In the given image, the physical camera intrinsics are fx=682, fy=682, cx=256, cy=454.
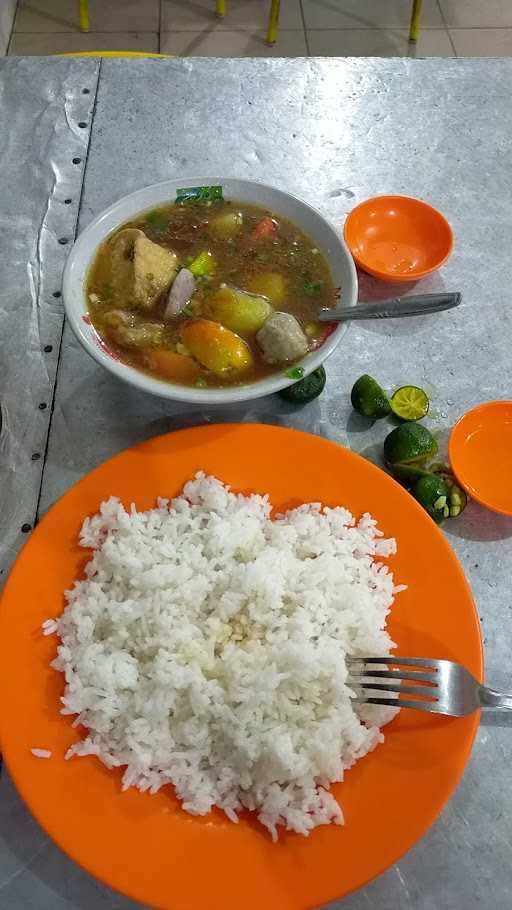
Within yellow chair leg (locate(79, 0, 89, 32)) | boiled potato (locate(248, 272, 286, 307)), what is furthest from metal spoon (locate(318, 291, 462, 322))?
yellow chair leg (locate(79, 0, 89, 32))

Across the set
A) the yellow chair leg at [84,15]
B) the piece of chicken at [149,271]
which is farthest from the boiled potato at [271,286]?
the yellow chair leg at [84,15]

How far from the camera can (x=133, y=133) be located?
274cm

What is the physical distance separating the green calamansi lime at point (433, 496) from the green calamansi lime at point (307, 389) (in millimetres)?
404

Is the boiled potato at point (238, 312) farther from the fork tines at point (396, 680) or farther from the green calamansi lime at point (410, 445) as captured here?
the fork tines at point (396, 680)

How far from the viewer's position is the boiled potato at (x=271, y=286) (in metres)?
1.86

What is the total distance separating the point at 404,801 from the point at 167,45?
5236 mm

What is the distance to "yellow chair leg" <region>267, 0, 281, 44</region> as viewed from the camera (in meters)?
4.65

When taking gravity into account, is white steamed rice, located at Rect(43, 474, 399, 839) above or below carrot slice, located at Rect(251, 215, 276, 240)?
below

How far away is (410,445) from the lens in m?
1.89

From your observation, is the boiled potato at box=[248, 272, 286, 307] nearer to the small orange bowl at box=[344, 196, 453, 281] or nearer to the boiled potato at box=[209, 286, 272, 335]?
the boiled potato at box=[209, 286, 272, 335]

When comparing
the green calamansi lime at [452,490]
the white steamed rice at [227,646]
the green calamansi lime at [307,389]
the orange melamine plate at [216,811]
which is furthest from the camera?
the green calamansi lime at [307,389]

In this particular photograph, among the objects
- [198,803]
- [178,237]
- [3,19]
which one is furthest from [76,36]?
[198,803]

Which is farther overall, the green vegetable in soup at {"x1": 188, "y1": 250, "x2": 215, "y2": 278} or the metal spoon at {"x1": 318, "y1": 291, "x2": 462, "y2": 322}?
the green vegetable in soup at {"x1": 188, "y1": 250, "x2": 215, "y2": 278}

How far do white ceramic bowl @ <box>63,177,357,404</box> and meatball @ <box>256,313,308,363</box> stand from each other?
0.03 m
